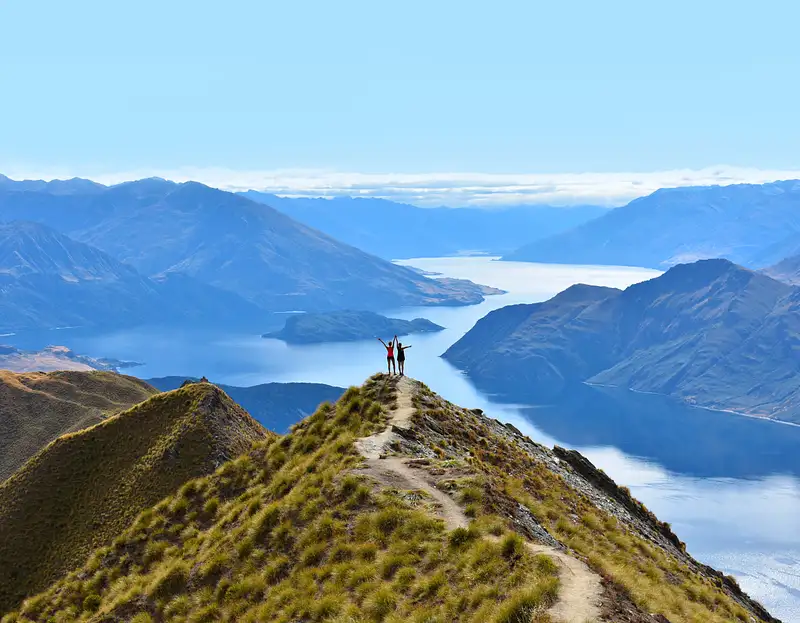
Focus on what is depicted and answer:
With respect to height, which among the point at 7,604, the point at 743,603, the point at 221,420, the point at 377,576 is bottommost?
the point at 7,604

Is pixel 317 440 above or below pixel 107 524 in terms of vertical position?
above

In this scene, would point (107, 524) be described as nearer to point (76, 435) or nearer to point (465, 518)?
point (76, 435)

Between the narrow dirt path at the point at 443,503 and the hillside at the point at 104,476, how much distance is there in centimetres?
1677

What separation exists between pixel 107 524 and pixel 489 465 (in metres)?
27.0

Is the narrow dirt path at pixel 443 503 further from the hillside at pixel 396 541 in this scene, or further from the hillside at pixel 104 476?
the hillside at pixel 104 476

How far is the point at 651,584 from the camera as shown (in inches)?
1123

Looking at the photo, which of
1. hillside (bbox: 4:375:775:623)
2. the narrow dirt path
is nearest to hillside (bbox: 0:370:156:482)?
hillside (bbox: 4:375:775:623)

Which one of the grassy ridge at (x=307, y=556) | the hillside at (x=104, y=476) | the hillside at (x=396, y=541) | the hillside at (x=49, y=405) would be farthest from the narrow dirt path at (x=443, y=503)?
the hillside at (x=49, y=405)

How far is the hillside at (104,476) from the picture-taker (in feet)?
170

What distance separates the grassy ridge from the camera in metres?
24.9

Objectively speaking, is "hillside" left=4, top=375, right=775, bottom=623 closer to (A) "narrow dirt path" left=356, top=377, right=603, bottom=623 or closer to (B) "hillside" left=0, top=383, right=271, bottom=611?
(A) "narrow dirt path" left=356, top=377, right=603, bottom=623

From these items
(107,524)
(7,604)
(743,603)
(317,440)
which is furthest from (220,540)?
(743,603)

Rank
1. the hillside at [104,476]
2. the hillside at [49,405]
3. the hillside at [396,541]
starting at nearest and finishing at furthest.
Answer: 1. the hillside at [396,541]
2. the hillside at [104,476]
3. the hillside at [49,405]

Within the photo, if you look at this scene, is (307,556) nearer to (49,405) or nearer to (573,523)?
(573,523)
